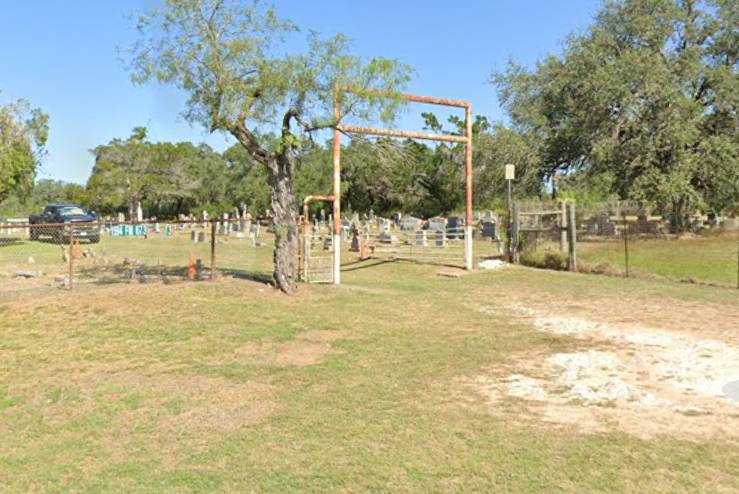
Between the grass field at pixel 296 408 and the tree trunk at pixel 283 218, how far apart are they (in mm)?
1312

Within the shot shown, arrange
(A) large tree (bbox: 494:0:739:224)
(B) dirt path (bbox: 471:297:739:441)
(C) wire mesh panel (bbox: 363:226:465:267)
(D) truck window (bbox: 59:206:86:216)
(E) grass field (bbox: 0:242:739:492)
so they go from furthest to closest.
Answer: (D) truck window (bbox: 59:206:86:216)
(A) large tree (bbox: 494:0:739:224)
(C) wire mesh panel (bbox: 363:226:465:267)
(B) dirt path (bbox: 471:297:739:441)
(E) grass field (bbox: 0:242:739:492)

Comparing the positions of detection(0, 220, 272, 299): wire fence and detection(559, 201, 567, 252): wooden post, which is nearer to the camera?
detection(0, 220, 272, 299): wire fence

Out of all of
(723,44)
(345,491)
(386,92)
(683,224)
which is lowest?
(345,491)

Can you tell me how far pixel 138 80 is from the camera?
12.3 metres

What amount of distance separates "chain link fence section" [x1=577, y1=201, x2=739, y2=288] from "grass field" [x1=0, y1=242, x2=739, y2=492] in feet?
13.6

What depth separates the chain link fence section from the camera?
15.3 m

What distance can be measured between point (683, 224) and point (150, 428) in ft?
81.0

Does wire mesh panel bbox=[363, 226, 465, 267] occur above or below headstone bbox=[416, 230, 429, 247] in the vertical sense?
below

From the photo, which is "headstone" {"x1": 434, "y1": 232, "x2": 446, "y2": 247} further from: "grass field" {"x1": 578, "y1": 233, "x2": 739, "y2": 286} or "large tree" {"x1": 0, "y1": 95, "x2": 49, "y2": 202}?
"large tree" {"x1": 0, "y1": 95, "x2": 49, "y2": 202}

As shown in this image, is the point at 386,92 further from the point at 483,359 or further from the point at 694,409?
the point at 694,409

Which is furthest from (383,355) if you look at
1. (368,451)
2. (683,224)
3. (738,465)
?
(683,224)

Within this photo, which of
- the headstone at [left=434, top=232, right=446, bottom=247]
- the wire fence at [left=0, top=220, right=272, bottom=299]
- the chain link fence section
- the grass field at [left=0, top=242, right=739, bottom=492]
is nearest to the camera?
the grass field at [left=0, top=242, right=739, bottom=492]

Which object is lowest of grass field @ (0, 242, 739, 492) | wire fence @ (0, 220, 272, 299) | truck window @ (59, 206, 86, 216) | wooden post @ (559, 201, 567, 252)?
grass field @ (0, 242, 739, 492)

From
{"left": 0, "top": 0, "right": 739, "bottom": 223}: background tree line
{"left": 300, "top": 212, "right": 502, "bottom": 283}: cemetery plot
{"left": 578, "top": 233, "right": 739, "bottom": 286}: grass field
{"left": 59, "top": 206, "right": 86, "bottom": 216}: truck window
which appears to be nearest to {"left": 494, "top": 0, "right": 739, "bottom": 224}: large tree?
{"left": 0, "top": 0, "right": 739, "bottom": 223}: background tree line
